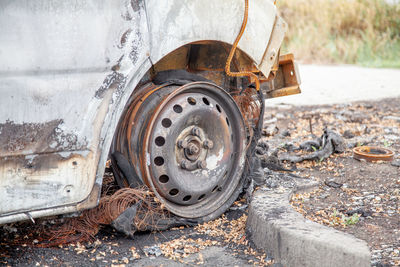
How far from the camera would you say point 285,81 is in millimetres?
4535

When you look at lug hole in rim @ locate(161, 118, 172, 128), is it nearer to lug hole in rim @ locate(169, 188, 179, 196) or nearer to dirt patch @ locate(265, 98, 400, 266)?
lug hole in rim @ locate(169, 188, 179, 196)

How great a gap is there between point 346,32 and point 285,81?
36.7 ft

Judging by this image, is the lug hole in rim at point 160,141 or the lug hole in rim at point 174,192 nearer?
the lug hole in rim at point 160,141

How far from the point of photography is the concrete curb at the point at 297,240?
2662mm

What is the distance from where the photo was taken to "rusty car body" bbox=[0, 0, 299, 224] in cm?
252

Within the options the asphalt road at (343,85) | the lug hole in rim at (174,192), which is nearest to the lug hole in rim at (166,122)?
the lug hole in rim at (174,192)

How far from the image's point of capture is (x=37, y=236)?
318 centimetres

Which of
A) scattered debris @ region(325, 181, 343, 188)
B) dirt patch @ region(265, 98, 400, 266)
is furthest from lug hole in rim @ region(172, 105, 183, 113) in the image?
scattered debris @ region(325, 181, 343, 188)

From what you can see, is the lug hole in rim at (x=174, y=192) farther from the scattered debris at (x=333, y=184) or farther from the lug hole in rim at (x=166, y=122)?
the scattered debris at (x=333, y=184)

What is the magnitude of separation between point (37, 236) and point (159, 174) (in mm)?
910

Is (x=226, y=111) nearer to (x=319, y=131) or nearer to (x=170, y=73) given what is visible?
Result: (x=170, y=73)

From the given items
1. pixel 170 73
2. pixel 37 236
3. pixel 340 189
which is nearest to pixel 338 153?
pixel 340 189

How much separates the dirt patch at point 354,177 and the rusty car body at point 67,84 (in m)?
1.67

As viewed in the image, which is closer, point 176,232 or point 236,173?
point 176,232
